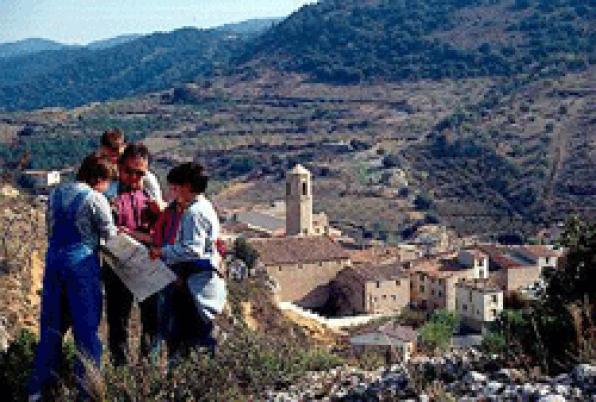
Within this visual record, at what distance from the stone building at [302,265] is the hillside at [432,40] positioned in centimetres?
8095

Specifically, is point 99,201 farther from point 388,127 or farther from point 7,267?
point 388,127

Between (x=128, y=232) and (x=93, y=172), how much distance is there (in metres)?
0.50

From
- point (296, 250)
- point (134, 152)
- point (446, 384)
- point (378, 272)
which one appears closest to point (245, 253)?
point (296, 250)

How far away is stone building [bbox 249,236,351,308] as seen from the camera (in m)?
38.5

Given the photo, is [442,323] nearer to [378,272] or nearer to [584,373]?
[378,272]

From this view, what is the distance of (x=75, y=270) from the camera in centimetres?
604

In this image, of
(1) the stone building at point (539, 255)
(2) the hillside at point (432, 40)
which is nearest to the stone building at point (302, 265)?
(1) the stone building at point (539, 255)

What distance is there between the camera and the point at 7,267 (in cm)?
1543

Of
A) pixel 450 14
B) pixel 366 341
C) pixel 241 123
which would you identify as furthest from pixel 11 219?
pixel 450 14

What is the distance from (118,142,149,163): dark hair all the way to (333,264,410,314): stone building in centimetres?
3132

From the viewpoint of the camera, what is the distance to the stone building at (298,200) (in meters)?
45.4

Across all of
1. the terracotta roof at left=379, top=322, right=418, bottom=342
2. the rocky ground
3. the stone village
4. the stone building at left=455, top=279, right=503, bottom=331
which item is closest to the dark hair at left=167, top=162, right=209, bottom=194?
the rocky ground

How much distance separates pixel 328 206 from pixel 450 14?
4335 inches

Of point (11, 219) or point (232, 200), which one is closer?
point (11, 219)
